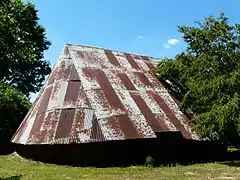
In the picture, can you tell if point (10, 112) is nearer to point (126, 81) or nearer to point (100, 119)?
point (126, 81)

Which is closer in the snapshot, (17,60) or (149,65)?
(17,60)

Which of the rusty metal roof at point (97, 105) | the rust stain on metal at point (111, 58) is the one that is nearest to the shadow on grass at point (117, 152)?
the rusty metal roof at point (97, 105)

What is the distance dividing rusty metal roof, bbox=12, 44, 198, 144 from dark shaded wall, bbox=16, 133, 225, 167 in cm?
66

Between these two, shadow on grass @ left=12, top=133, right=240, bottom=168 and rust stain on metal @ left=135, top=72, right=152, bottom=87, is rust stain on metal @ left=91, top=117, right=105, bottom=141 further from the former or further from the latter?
rust stain on metal @ left=135, top=72, right=152, bottom=87

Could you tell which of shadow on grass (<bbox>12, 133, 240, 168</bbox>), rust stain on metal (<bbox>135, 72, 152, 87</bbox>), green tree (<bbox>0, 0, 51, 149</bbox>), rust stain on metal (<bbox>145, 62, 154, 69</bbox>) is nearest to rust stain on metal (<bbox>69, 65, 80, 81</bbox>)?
green tree (<bbox>0, 0, 51, 149</bbox>)

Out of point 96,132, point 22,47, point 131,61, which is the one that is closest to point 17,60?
point 22,47

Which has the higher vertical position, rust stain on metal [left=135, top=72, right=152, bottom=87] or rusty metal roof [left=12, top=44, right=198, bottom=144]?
rust stain on metal [left=135, top=72, right=152, bottom=87]

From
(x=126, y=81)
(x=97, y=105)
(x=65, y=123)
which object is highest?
(x=126, y=81)

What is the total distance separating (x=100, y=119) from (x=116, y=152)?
84.2 inches

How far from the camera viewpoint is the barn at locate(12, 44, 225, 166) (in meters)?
20.6

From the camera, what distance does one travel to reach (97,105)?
22.1 m

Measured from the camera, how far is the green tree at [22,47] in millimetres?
18484

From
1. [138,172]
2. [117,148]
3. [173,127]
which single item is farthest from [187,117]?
[138,172]

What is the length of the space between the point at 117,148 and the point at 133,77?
7.47 meters
